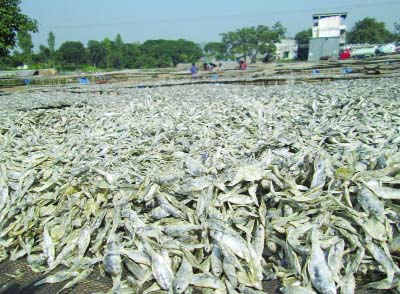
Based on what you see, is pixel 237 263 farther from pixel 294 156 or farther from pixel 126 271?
pixel 294 156

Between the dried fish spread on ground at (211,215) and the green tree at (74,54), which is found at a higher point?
the green tree at (74,54)

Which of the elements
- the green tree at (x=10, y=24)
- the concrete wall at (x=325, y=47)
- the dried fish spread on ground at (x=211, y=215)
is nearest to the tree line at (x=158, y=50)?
the concrete wall at (x=325, y=47)

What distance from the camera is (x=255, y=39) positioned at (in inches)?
2601

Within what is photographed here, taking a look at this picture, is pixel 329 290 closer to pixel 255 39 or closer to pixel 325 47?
pixel 325 47

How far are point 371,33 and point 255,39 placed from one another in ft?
71.6

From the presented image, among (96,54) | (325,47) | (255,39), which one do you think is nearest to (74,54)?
(96,54)

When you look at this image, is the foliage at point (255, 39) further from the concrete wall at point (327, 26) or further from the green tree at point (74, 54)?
the green tree at point (74, 54)

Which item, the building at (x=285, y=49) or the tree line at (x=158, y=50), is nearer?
the tree line at (x=158, y=50)

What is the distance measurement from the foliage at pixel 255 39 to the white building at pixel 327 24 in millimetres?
13040

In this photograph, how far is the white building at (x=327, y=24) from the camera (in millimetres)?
48188

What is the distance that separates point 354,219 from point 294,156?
76cm

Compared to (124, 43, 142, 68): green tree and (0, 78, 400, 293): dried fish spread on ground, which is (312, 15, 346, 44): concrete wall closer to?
(124, 43, 142, 68): green tree

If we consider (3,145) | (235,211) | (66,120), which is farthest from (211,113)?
(235,211)

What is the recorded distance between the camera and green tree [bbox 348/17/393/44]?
205 ft
